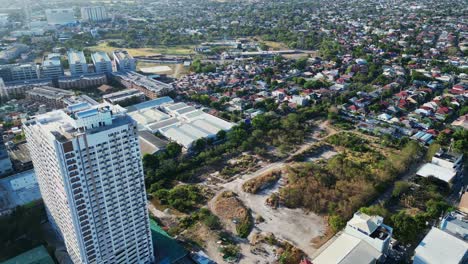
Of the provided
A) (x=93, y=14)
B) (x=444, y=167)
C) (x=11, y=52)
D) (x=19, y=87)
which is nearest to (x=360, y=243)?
(x=444, y=167)

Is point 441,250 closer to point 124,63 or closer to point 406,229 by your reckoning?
point 406,229

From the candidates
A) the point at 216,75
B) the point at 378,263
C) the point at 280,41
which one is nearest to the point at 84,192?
the point at 378,263

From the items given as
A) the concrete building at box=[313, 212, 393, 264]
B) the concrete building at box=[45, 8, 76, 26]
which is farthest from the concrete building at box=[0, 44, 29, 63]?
the concrete building at box=[313, 212, 393, 264]

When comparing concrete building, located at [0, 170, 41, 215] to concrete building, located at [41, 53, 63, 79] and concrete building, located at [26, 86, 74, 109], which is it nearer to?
concrete building, located at [26, 86, 74, 109]

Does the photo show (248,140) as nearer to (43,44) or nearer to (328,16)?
(43,44)

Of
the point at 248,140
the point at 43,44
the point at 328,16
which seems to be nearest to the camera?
the point at 248,140

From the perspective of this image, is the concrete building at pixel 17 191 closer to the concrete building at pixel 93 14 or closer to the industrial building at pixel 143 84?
the industrial building at pixel 143 84

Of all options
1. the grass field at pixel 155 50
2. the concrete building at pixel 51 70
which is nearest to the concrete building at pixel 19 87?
the concrete building at pixel 51 70
